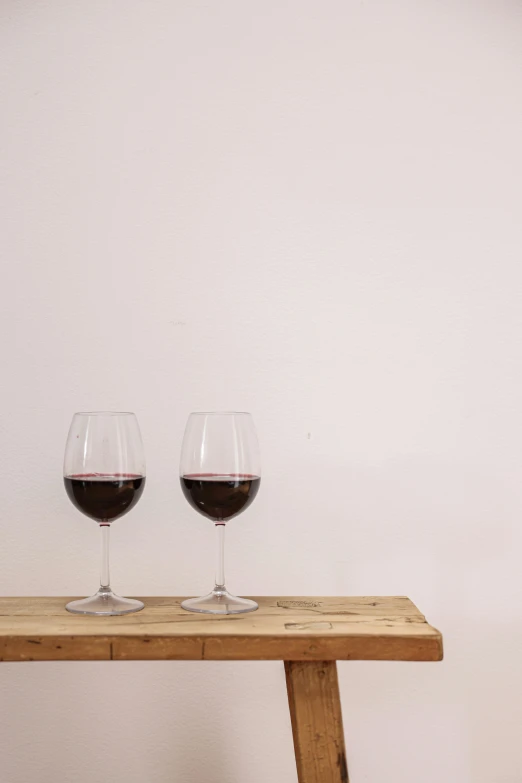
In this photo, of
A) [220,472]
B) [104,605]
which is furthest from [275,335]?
[104,605]

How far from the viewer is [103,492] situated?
93cm

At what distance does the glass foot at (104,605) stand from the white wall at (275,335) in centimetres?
29

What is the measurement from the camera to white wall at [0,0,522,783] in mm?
1260

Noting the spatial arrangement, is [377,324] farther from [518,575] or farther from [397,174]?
[518,575]

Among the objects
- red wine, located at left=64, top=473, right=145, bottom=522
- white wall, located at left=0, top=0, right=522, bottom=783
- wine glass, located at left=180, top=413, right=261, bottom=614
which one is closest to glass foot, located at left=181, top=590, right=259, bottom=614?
wine glass, located at left=180, top=413, right=261, bottom=614

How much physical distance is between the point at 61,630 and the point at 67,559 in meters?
0.42

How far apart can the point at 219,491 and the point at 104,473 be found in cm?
14

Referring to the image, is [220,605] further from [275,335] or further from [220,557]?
[275,335]

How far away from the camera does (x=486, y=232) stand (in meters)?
1.29

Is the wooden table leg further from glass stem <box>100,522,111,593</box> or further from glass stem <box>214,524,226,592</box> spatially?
glass stem <box>100,522,111,593</box>

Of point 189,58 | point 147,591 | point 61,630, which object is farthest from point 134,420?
point 189,58

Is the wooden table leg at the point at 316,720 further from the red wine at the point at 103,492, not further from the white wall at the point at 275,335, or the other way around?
the white wall at the point at 275,335

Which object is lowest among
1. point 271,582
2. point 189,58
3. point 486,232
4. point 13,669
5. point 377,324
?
point 13,669

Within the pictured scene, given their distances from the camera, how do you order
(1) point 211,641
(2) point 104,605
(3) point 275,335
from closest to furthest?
(1) point 211,641
(2) point 104,605
(3) point 275,335
